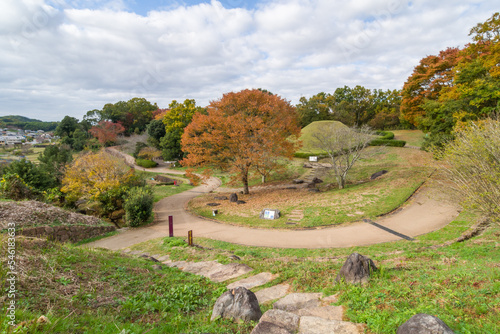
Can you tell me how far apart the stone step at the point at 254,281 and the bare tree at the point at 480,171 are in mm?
Result: 6677

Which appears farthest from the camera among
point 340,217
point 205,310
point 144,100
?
point 144,100

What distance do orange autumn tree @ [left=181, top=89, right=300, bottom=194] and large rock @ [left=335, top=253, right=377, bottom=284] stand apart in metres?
12.6

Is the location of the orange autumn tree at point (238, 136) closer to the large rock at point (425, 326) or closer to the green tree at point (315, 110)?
the large rock at point (425, 326)

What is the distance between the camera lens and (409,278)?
5.18 m

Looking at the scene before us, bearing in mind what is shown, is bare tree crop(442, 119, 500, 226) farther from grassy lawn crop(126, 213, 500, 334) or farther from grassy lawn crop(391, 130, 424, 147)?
grassy lawn crop(391, 130, 424, 147)

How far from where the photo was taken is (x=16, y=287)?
13.4ft

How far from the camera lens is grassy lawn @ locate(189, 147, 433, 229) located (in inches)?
521

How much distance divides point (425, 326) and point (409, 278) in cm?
282

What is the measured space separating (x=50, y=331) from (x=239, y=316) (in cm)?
262

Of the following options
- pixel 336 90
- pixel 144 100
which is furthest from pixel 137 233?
pixel 144 100

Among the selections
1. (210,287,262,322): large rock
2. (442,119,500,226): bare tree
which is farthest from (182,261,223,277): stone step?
(442,119,500,226): bare tree

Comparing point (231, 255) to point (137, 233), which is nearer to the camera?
point (231, 255)

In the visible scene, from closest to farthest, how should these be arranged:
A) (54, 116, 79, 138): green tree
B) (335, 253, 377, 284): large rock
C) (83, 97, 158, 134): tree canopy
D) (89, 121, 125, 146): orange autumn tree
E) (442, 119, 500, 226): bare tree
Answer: (335, 253, 377, 284): large rock, (442, 119, 500, 226): bare tree, (89, 121, 125, 146): orange autumn tree, (54, 116, 79, 138): green tree, (83, 97, 158, 134): tree canopy

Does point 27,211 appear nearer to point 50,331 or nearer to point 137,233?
point 137,233
